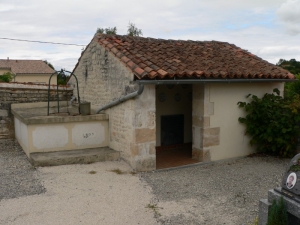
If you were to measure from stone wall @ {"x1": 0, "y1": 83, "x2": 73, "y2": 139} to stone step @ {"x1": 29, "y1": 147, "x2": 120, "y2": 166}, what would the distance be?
11.0ft

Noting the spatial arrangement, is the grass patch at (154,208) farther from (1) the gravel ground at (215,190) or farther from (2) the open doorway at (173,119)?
(2) the open doorway at (173,119)

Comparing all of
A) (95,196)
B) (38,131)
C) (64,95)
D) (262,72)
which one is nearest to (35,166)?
(38,131)

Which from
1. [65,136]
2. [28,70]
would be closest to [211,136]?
[65,136]

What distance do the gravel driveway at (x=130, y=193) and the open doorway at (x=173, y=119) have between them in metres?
2.17

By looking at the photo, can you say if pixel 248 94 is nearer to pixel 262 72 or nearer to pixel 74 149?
pixel 262 72

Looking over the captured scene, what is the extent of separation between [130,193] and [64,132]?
9.75ft

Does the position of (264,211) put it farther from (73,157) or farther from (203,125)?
(73,157)

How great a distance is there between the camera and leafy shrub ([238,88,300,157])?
8094mm

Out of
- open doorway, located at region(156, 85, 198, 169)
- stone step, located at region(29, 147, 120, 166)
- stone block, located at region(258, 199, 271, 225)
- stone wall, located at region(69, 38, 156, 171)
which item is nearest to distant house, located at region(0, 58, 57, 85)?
open doorway, located at region(156, 85, 198, 169)

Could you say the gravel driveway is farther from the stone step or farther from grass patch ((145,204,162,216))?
the stone step

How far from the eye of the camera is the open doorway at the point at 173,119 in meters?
9.68

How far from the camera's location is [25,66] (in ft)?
118

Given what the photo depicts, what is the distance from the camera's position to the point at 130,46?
328 inches

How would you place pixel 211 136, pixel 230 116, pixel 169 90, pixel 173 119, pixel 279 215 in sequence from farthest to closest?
pixel 173 119
pixel 169 90
pixel 230 116
pixel 211 136
pixel 279 215
